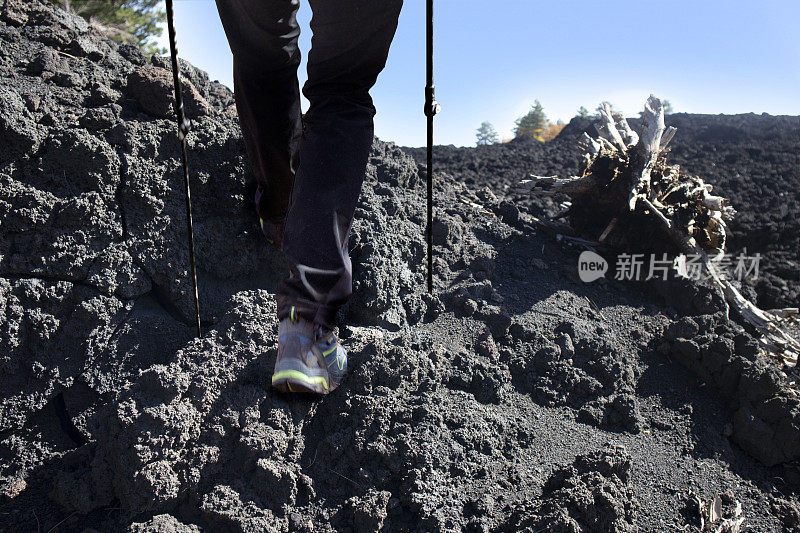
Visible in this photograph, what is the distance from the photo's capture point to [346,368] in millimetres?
2252

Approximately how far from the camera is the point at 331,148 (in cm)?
191

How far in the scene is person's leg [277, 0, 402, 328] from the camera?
1865 mm

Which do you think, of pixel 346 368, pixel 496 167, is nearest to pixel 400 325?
pixel 346 368

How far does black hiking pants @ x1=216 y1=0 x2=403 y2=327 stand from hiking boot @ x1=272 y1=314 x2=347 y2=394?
4cm

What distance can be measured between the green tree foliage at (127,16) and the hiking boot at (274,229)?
23.1 feet

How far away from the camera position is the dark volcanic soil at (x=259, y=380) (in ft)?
6.49

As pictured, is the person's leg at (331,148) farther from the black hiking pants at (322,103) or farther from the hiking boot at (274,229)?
the hiking boot at (274,229)

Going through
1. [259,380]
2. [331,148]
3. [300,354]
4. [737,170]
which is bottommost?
[259,380]

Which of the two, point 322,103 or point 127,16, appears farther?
point 127,16

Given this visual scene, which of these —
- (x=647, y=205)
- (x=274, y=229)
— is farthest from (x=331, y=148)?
(x=647, y=205)

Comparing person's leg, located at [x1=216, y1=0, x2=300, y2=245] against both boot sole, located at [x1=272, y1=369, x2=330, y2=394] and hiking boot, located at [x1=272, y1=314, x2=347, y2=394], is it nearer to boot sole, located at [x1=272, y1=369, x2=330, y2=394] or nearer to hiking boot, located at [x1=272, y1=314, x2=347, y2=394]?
hiking boot, located at [x1=272, y1=314, x2=347, y2=394]

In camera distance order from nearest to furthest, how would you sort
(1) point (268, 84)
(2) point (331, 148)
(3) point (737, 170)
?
(2) point (331, 148), (1) point (268, 84), (3) point (737, 170)

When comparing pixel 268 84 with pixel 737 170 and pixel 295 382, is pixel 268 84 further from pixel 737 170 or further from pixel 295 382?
pixel 737 170

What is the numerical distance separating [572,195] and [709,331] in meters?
1.45
